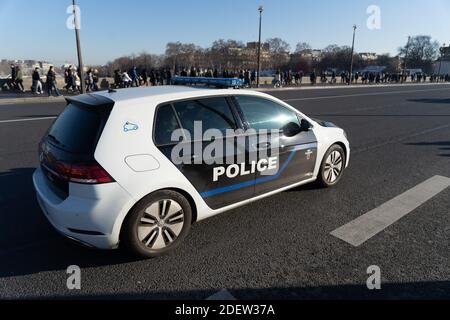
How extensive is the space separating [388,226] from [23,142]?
751 centimetres

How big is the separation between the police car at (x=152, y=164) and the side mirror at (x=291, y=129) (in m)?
0.02

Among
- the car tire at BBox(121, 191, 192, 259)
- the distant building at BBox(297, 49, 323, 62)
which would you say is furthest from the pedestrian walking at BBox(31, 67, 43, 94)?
the distant building at BBox(297, 49, 323, 62)

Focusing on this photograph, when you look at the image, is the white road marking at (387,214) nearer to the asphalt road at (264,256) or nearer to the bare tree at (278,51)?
the asphalt road at (264,256)

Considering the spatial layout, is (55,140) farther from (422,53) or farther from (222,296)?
(422,53)

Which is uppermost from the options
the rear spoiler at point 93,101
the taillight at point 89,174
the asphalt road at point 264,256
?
the rear spoiler at point 93,101

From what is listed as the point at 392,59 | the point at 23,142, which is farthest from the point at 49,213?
the point at 392,59

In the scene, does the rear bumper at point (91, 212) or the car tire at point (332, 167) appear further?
the car tire at point (332, 167)

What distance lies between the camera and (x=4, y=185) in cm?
460

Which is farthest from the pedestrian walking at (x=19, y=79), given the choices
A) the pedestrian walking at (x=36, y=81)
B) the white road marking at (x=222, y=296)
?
the white road marking at (x=222, y=296)

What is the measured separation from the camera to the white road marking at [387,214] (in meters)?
3.42

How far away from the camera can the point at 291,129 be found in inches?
155

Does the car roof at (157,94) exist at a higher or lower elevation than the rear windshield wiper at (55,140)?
higher
